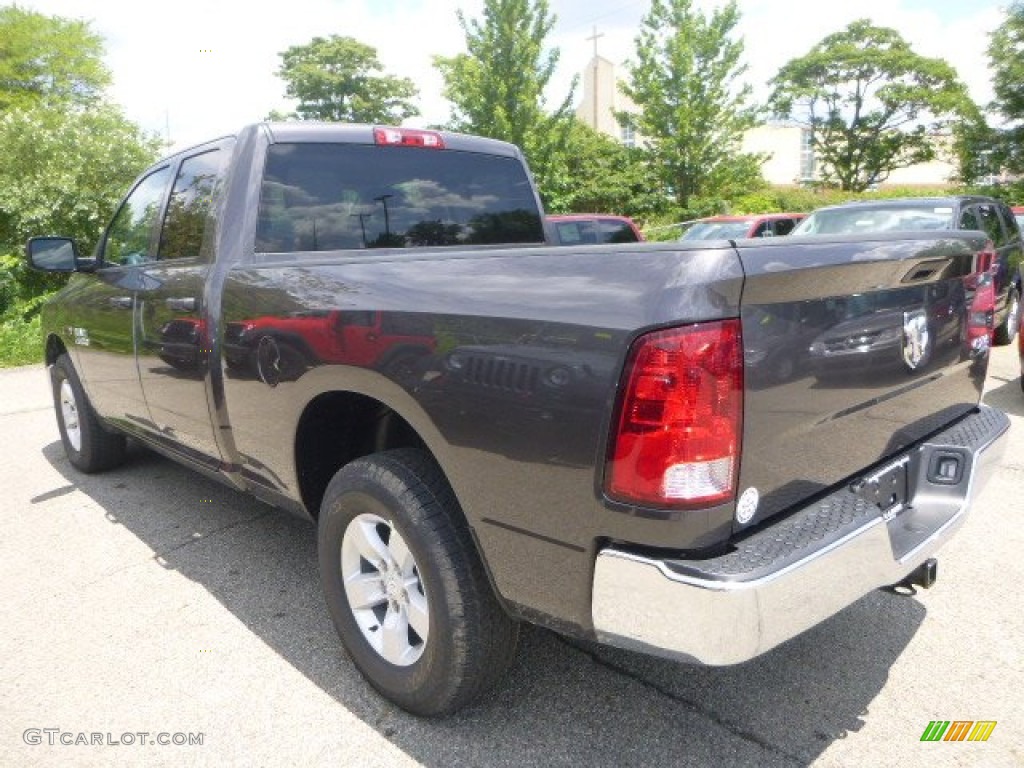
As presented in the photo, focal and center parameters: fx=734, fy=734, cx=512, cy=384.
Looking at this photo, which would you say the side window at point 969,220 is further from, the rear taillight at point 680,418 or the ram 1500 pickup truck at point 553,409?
the rear taillight at point 680,418

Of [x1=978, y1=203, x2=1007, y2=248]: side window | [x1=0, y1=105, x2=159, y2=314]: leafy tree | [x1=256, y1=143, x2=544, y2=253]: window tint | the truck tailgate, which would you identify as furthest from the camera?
[x1=0, y1=105, x2=159, y2=314]: leafy tree

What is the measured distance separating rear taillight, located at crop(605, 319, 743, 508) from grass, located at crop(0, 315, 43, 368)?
10584mm

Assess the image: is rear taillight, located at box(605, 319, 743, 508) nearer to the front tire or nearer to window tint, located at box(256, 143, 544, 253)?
the front tire

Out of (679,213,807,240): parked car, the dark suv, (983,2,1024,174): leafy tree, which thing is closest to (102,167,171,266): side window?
the dark suv

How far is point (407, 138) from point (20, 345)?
9.81 m

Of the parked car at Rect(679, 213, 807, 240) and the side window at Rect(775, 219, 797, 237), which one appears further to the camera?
the side window at Rect(775, 219, 797, 237)

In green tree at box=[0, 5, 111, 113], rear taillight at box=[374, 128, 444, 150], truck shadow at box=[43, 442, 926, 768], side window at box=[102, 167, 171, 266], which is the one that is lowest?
truck shadow at box=[43, 442, 926, 768]

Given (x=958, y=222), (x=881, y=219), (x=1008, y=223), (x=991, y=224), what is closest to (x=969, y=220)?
(x=958, y=222)

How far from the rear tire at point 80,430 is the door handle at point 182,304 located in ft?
5.97

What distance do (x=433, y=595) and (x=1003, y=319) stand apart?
8977 mm

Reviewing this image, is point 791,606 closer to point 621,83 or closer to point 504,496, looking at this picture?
point 504,496

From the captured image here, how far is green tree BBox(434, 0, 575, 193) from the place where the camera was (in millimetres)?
19906

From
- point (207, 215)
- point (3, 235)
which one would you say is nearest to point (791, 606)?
point (207, 215)

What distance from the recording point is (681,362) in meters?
1.55
